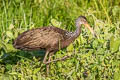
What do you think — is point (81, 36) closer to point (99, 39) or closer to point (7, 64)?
point (99, 39)

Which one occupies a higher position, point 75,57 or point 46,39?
point 46,39

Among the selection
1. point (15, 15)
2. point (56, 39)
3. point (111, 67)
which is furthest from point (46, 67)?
point (15, 15)

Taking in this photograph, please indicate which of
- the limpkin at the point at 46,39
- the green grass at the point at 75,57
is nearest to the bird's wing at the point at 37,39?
the limpkin at the point at 46,39

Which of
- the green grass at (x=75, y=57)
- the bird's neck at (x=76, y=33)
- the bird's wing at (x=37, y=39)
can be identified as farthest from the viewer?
the bird's neck at (x=76, y=33)

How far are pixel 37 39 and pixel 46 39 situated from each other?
A: 0.40 feet

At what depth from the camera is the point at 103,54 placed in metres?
6.81

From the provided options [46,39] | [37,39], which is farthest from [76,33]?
[37,39]

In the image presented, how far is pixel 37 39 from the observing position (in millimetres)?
7230

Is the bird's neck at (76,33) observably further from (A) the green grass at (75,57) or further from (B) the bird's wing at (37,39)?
(B) the bird's wing at (37,39)

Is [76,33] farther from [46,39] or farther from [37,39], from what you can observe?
[37,39]

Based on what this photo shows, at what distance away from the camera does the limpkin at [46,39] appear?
7176 mm

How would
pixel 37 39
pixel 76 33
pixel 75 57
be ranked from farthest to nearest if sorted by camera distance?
pixel 76 33, pixel 37 39, pixel 75 57

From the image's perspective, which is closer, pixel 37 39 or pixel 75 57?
pixel 75 57

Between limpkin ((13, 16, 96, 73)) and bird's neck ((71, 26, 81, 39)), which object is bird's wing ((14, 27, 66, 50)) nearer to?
limpkin ((13, 16, 96, 73))
